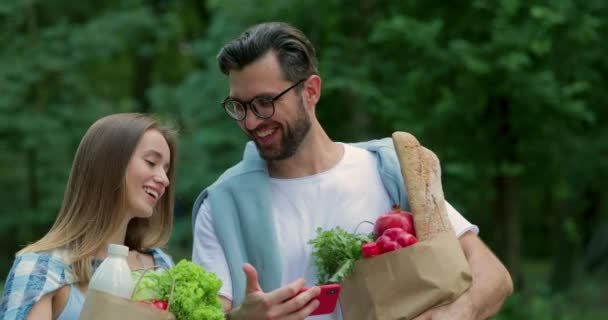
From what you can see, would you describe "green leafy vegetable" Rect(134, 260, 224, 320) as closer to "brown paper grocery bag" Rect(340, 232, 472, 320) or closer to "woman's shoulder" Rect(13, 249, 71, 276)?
"woman's shoulder" Rect(13, 249, 71, 276)

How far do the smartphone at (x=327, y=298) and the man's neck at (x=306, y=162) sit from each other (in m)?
0.66

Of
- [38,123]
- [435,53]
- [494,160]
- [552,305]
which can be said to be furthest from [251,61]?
[38,123]

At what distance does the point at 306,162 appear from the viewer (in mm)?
3725

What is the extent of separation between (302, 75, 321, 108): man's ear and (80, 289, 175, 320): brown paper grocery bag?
1.21 metres

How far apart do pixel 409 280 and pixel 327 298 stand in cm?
29

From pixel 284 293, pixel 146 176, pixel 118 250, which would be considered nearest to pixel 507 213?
pixel 146 176

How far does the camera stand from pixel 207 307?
2.93m

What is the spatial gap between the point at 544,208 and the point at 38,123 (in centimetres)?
1063

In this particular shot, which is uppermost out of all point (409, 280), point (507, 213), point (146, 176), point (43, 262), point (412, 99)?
point (146, 176)

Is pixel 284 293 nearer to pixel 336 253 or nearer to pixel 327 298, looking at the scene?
pixel 327 298

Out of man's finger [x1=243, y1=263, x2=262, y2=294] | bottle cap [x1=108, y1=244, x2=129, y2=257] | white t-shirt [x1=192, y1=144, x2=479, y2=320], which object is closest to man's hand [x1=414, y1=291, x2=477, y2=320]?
white t-shirt [x1=192, y1=144, x2=479, y2=320]

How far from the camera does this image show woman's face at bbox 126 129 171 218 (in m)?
3.40

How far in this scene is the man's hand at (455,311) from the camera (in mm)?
3205

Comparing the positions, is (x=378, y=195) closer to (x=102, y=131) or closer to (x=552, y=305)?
(x=102, y=131)
